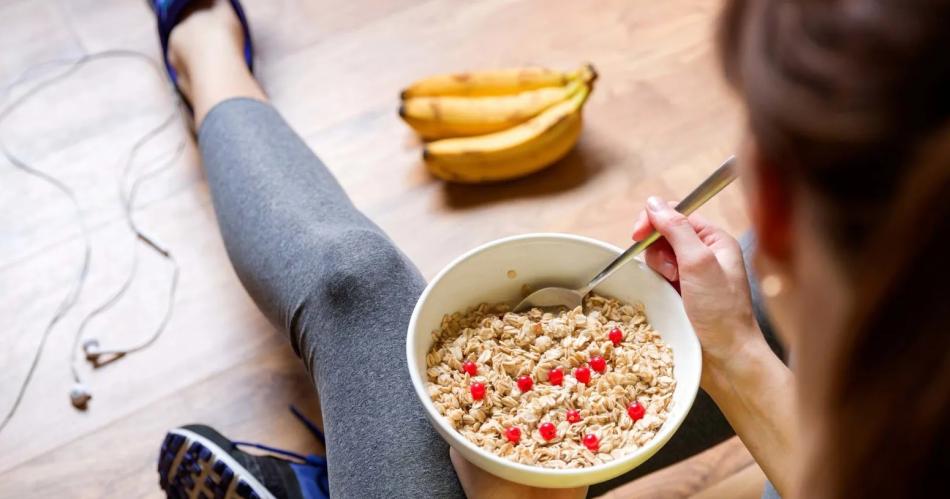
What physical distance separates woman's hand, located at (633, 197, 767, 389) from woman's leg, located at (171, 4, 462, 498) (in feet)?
0.90

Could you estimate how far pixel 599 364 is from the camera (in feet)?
2.66

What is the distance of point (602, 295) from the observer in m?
0.87

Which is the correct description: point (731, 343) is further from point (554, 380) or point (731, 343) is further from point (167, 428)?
point (167, 428)

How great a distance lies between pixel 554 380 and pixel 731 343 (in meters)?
0.17

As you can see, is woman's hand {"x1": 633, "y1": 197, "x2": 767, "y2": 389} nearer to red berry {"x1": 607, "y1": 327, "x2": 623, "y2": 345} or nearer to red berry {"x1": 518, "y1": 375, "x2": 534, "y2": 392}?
red berry {"x1": 607, "y1": 327, "x2": 623, "y2": 345}

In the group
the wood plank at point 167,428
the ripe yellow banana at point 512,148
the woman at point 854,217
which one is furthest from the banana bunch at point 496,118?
the woman at point 854,217

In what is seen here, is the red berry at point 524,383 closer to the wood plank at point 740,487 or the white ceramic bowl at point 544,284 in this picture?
the white ceramic bowl at point 544,284

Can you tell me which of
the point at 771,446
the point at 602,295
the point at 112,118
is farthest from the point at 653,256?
the point at 112,118

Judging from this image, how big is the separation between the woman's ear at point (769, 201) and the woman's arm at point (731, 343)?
372mm

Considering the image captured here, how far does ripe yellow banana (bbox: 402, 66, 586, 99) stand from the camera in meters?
1.30

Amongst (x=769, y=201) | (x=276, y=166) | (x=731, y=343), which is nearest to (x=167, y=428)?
(x=276, y=166)

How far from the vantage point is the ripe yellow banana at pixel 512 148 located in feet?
4.01

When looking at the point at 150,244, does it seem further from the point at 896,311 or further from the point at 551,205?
the point at 896,311

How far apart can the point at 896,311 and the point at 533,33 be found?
1.18 m
